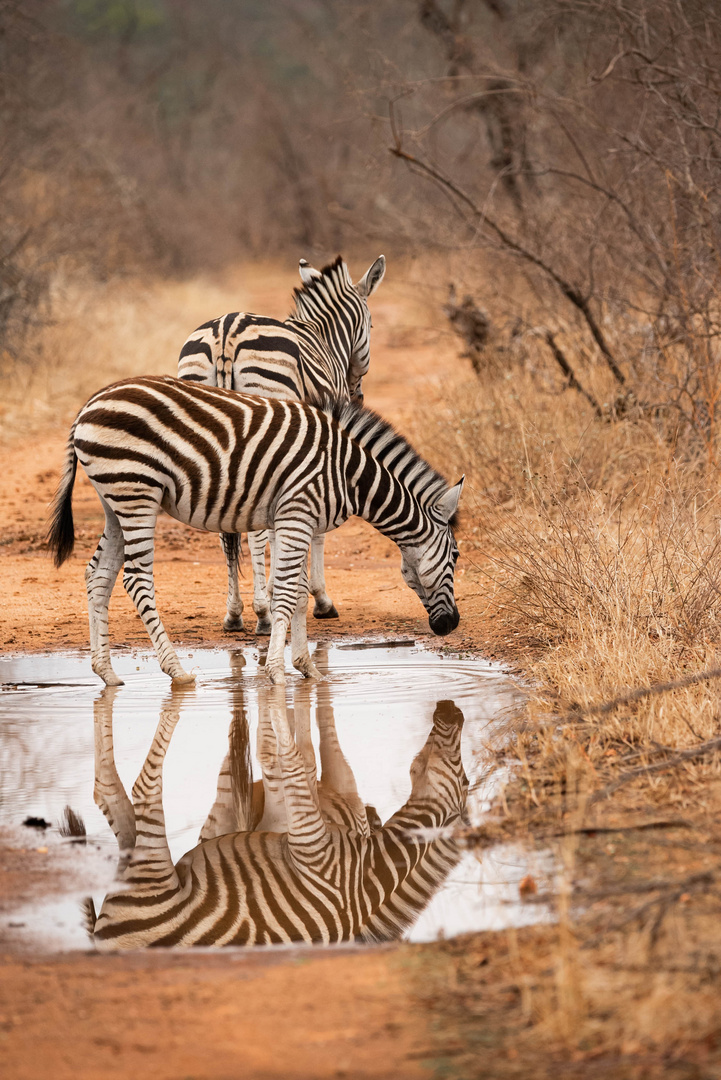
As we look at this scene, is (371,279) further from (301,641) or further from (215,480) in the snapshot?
(301,641)

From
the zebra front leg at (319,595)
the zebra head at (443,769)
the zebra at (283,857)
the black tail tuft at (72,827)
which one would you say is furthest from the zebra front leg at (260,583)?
→ the black tail tuft at (72,827)

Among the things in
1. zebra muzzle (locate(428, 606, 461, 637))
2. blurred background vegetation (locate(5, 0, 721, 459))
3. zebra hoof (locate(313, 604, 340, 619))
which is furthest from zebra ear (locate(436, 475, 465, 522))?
blurred background vegetation (locate(5, 0, 721, 459))

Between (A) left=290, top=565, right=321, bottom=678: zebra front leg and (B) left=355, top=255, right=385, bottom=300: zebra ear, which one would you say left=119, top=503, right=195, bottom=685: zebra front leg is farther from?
(B) left=355, top=255, right=385, bottom=300: zebra ear

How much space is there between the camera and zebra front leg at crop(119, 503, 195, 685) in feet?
20.4

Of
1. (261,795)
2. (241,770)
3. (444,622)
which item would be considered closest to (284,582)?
(444,622)

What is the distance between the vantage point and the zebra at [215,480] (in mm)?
6055

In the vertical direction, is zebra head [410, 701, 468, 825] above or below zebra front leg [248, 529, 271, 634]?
below

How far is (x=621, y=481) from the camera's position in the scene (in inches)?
358

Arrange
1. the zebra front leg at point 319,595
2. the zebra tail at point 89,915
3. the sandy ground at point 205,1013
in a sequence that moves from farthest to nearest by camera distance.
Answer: the zebra front leg at point 319,595
the zebra tail at point 89,915
the sandy ground at point 205,1013

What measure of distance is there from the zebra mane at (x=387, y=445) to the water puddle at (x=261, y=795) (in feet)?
3.10

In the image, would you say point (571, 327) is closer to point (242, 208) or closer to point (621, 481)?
point (621, 481)

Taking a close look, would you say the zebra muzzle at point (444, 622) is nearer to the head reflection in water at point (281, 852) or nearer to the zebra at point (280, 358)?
the zebra at point (280, 358)

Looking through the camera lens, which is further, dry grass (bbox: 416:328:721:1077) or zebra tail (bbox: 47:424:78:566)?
zebra tail (bbox: 47:424:78:566)

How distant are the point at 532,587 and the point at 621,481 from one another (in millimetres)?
2578
